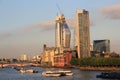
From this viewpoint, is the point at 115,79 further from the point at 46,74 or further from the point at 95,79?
the point at 46,74

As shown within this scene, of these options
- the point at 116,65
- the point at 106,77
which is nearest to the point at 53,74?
the point at 106,77

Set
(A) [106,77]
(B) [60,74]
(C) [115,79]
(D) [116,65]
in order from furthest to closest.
Result: (D) [116,65], (B) [60,74], (A) [106,77], (C) [115,79]

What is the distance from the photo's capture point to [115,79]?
108 m

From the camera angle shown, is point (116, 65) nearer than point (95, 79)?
No

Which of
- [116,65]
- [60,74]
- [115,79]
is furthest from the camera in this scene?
[116,65]

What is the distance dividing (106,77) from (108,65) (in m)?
83.6

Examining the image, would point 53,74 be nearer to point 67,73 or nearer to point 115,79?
point 67,73

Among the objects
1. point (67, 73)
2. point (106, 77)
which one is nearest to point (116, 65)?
point (67, 73)

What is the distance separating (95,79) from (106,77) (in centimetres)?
580

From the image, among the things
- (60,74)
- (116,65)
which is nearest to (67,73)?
(60,74)

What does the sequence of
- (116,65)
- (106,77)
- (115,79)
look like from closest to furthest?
(115,79), (106,77), (116,65)

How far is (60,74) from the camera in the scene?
143 metres

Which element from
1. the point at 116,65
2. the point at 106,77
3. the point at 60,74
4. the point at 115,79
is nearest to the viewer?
the point at 115,79

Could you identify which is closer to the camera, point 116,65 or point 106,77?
point 106,77
